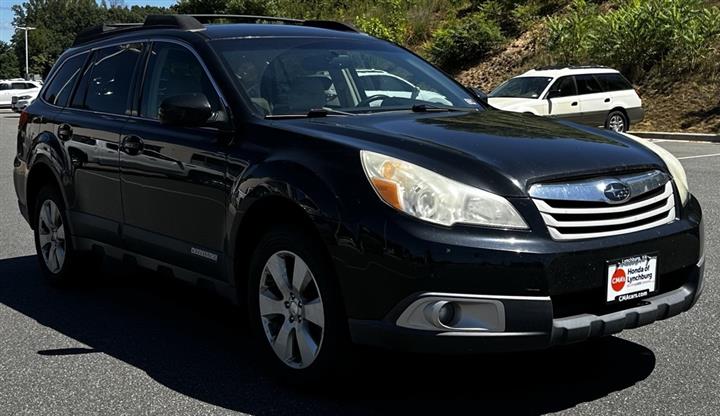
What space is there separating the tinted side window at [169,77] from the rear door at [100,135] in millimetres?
202

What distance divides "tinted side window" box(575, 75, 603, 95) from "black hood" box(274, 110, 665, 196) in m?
16.1

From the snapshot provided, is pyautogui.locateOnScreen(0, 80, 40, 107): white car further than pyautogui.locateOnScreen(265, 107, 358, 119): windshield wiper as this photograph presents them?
Yes

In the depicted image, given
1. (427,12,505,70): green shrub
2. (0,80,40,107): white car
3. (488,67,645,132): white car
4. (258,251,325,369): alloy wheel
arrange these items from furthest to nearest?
(0,80,40,107): white car, (427,12,505,70): green shrub, (488,67,645,132): white car, (258,251,325,369): alloy wheel

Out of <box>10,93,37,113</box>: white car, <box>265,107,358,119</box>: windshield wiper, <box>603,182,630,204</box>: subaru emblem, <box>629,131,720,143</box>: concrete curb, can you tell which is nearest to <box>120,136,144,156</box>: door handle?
<box>265,107,358,119</box>: windshield wiper

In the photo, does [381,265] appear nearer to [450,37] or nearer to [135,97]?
[135,97]

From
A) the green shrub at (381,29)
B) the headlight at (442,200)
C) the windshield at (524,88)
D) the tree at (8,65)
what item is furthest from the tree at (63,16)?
the headlight at (442,200)

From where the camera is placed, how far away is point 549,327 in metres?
3.80

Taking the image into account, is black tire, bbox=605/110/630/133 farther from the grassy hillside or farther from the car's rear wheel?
the car's rear wheel

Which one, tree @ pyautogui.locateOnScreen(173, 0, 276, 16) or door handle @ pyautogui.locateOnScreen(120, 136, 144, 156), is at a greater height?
tree @ pyautogui.locateOnScreen(173, 0, 276, 16)

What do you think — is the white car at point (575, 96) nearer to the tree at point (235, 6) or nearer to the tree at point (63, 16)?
the tree at point (235, 6)

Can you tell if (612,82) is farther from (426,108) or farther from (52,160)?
(426,108)

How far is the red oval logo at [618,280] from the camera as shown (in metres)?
3.97

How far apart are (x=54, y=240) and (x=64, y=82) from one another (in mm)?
1153

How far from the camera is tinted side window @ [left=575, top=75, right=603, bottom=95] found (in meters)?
20.5
